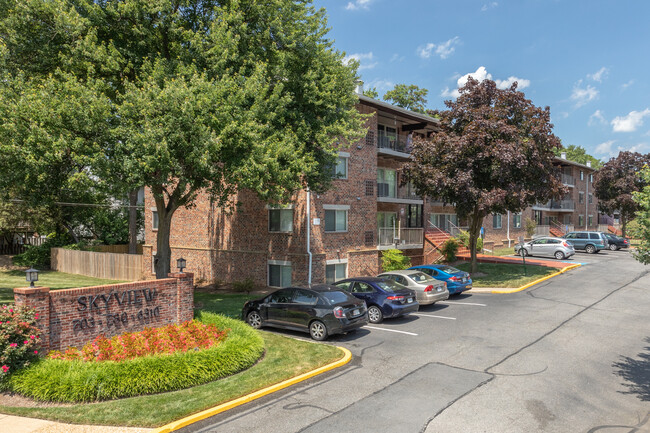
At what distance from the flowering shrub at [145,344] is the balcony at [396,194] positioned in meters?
16.7

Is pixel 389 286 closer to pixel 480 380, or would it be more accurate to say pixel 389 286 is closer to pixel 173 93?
pixel 480 380

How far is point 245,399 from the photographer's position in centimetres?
856

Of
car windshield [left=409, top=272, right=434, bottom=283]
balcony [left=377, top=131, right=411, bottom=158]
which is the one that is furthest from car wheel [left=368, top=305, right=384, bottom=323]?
balcony [left=377, top=131, right=411, bottom=158]

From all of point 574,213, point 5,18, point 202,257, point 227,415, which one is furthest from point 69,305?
point 574,213

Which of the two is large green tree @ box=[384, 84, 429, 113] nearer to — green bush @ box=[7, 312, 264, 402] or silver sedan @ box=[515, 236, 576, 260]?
silver sedan @ box=[515, 236, 576, 260]

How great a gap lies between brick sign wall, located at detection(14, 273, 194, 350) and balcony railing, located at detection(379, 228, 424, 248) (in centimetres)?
1515

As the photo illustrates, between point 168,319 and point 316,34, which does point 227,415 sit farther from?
point 316,34

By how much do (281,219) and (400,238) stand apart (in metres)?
8.08

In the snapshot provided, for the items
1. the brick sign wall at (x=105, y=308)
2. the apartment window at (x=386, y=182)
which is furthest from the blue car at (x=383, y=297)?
the apartment window at (x=386, y=182)

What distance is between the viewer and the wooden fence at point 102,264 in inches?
1145

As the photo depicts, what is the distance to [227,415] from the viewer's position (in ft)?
26.2

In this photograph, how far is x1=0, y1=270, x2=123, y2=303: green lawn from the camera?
24.1m

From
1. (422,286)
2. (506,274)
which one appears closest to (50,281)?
(422,286)

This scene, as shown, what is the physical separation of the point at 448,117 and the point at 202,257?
16.5 meters
